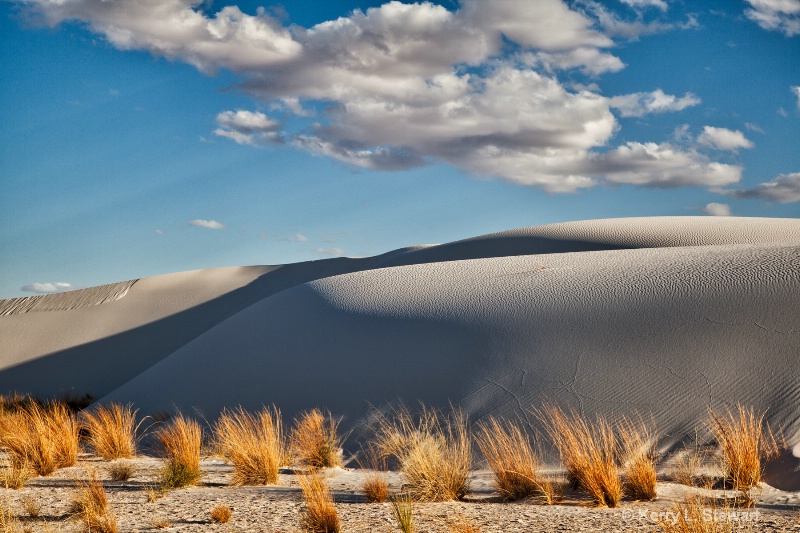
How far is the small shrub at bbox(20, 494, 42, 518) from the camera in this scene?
6.81 metres

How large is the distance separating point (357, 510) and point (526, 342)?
18.3 feet

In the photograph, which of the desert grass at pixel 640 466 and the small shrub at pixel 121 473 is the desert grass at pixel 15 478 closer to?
the small shrub at pixel 121 473

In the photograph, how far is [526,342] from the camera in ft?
38.1

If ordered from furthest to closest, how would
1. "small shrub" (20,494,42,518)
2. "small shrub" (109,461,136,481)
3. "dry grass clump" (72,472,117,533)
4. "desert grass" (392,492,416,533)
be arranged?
"small shrub" (109,461,136,481), "small shrub" (20,494,42,518), "dry grass clump" (72,472,117,533), "desert grass" (392,492,416,533)

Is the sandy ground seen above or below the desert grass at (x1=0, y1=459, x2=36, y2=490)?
below

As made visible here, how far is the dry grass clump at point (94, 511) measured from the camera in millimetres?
6078

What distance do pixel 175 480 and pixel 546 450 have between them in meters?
4.27

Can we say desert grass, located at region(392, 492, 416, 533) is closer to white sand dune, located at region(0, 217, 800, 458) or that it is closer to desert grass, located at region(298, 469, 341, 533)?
desert grass, located at region(298, 469, 341, 533)

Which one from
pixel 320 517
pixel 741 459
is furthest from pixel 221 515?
pixel 741 459

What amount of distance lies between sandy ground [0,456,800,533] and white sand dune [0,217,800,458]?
230 cm

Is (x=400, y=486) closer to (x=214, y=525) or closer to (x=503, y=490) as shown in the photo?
(x=503, y=490)

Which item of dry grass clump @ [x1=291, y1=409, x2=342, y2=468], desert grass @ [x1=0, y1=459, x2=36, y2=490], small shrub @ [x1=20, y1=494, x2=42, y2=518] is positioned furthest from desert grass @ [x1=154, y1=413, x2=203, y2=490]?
desert grass @ [x1=0, y1=459, x2=36, y2=490]

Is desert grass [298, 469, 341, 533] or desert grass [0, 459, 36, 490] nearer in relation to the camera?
desert grass [298, 469, 341, 533]

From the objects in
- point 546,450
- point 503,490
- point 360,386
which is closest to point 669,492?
point 503,490
